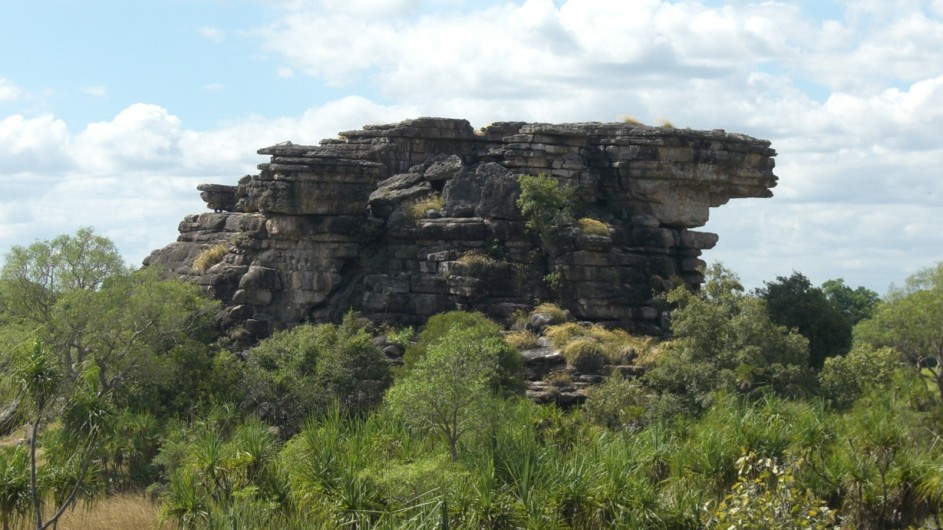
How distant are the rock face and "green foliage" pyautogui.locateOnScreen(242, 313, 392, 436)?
434 centimetres

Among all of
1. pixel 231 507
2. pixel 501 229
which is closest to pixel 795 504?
pixel 231 507

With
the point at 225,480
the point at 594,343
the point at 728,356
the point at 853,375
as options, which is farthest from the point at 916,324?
the point at 225,480

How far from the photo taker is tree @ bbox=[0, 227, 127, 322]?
40578 mm

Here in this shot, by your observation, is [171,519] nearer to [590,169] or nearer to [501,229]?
[501,229]

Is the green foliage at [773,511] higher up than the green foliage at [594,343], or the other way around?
the green foliage at [594,343]

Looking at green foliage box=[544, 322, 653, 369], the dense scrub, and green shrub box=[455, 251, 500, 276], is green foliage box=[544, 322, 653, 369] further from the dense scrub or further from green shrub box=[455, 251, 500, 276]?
green shrub box=[455, 251, 500, 276]

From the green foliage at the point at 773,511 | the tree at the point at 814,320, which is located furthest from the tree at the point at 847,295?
the green foliage at the point at 773,511

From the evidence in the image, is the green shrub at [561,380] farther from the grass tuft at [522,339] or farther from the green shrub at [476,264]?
the green shrub at [476,264]

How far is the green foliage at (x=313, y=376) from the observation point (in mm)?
38000

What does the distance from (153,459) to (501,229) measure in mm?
14805

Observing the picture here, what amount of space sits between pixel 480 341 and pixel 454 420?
14.7 feet

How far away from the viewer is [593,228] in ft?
144

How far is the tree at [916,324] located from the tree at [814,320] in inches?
73.8

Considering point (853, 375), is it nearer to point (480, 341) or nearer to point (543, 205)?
point (480, 341)
